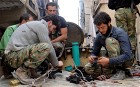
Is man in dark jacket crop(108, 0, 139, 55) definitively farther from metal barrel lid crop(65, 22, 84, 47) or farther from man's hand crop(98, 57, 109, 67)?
man's hand crop(98, 57, 109, 67)

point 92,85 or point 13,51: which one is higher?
point 13,51

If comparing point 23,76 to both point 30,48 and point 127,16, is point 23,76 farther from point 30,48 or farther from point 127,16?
point 127,16

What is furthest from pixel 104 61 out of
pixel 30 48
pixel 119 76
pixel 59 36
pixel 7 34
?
pixel 59 36

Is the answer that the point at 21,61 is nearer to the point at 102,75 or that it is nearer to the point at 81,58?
the point at 102,75

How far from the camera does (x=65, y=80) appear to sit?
4367 mm

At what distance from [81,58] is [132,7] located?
1509 millimetres

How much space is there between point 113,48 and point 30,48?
1218 millimetres

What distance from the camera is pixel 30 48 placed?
4.11 meters

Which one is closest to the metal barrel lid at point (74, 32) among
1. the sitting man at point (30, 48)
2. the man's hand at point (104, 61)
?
the sitting man at point (30, 48)

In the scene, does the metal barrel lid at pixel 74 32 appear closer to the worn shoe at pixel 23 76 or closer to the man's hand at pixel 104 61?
the man's hand at pixel 104 61

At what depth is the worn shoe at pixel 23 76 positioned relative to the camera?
4.04 m

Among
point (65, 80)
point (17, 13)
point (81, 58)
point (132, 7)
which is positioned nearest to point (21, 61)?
point (65, 80)

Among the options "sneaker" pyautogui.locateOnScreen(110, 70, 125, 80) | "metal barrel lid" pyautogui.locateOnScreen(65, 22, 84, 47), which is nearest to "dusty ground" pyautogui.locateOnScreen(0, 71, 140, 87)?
"sneaker" pyautogui.locateOnScreen(110, 70, 125, 80)

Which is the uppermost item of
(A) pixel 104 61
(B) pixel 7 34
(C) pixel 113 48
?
(B) pixel 7 34
